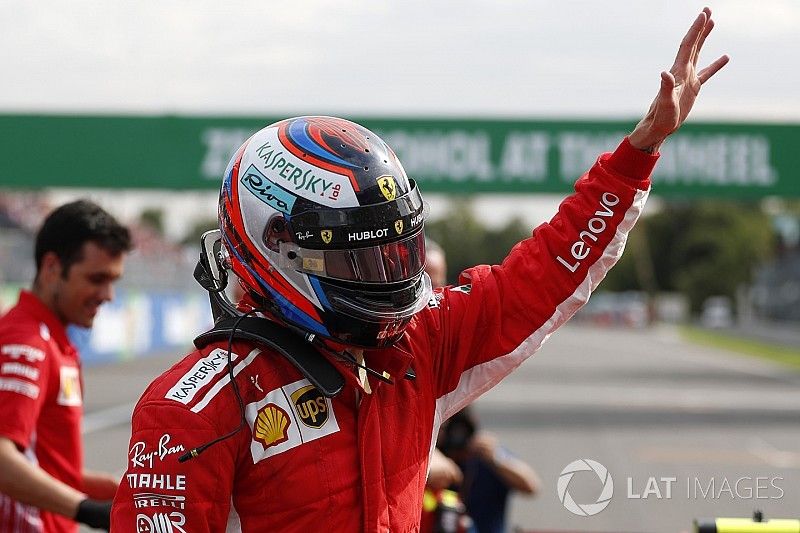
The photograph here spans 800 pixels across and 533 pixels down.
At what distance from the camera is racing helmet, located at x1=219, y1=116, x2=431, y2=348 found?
2.44 metres

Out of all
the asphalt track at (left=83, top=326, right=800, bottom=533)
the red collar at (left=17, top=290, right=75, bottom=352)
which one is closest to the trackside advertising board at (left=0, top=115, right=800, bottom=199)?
the asphalt track at (left=83, top=326, right=800, bottom=533)

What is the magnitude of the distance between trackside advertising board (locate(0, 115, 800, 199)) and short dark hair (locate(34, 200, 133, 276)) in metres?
15.5

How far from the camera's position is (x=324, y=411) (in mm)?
2398

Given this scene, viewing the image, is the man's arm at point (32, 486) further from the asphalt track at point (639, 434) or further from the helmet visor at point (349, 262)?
the helmet visor at point (349, 262)

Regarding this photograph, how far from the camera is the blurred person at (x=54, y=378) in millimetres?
3742

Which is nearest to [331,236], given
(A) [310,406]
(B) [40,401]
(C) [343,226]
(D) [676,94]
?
(C) [343,226]

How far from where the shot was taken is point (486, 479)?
19.3 ft

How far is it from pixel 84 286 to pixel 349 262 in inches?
84.9

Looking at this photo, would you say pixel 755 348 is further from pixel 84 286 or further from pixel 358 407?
pixel 358 407

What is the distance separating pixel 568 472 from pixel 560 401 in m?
17.3

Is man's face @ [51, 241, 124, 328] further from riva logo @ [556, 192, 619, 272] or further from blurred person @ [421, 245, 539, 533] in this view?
riva logo @ [556, 192, 619, 272]

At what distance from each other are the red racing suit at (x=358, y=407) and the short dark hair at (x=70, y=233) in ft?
6.45

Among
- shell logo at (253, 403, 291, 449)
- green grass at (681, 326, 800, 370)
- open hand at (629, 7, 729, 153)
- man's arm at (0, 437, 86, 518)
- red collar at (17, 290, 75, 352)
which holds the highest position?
open hand at (629, 7, 729, 153)

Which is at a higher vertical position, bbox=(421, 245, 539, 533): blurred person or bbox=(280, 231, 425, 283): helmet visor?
bbox=(280, 231, 425, 283): helmet visor
